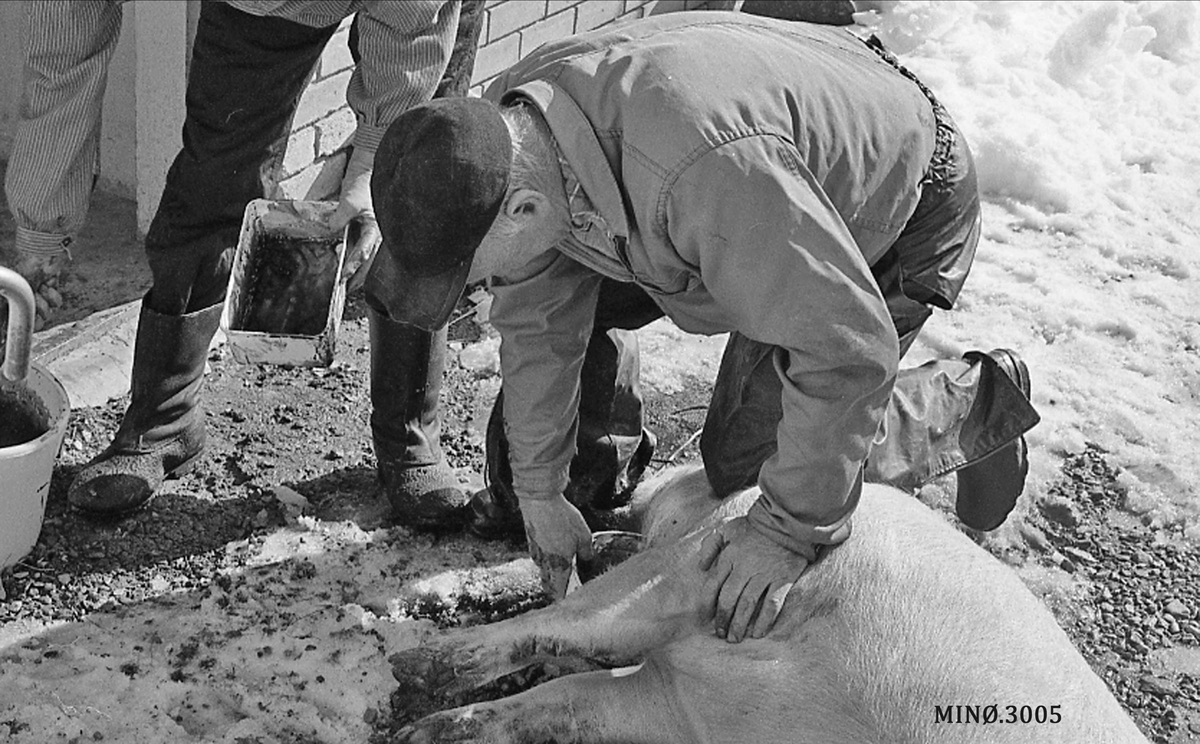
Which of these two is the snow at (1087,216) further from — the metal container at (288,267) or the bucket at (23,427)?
the bucket at (23,427)

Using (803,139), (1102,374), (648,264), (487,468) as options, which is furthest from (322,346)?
(1102,374)

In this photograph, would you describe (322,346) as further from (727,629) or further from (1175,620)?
(1175,620)

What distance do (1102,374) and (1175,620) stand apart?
1.12 meters

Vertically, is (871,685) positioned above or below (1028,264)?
above

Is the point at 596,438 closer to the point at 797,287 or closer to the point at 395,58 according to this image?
the point at 395,58

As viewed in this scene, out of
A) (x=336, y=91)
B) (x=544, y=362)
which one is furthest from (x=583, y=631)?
(x=336, y=91)

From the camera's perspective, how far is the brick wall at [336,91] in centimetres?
425

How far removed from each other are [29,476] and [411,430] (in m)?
0.90

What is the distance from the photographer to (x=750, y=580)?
2.59 metres

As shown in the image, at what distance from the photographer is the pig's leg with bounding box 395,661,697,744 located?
2.76 m

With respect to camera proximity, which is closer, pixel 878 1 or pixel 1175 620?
pixel 1175 620

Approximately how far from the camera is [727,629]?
8.70 ft

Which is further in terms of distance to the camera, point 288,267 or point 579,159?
point 288,267

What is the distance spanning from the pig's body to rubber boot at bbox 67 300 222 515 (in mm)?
966
